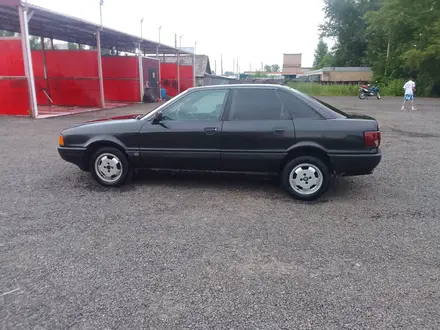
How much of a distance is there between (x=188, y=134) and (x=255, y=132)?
947 mm

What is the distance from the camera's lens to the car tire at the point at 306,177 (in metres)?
4.74

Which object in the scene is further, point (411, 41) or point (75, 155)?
point (411, 41)

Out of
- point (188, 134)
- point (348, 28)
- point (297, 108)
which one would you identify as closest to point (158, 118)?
point (188, 134)

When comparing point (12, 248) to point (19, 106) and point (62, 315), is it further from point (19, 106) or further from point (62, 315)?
point (19, 106)

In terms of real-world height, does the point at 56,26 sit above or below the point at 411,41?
below

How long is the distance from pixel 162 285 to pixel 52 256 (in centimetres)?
119

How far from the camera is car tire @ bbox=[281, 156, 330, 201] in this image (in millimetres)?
4736

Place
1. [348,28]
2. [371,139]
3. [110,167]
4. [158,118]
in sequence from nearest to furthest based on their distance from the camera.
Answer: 1. [371,139]
2. [158,118]
3. [110,167]
4. [348,28]

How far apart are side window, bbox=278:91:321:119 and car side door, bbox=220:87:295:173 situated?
0.23 ft

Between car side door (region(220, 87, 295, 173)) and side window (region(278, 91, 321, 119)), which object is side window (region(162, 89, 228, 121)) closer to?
car side door (region(220, 87, 295, 173))

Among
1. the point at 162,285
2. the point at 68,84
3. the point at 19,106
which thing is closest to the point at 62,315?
the point at 162,285

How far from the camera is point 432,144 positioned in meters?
9.19

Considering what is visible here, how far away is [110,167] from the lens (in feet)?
17.2

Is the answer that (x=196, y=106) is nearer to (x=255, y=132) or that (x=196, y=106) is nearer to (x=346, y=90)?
(x=255, y=132)
